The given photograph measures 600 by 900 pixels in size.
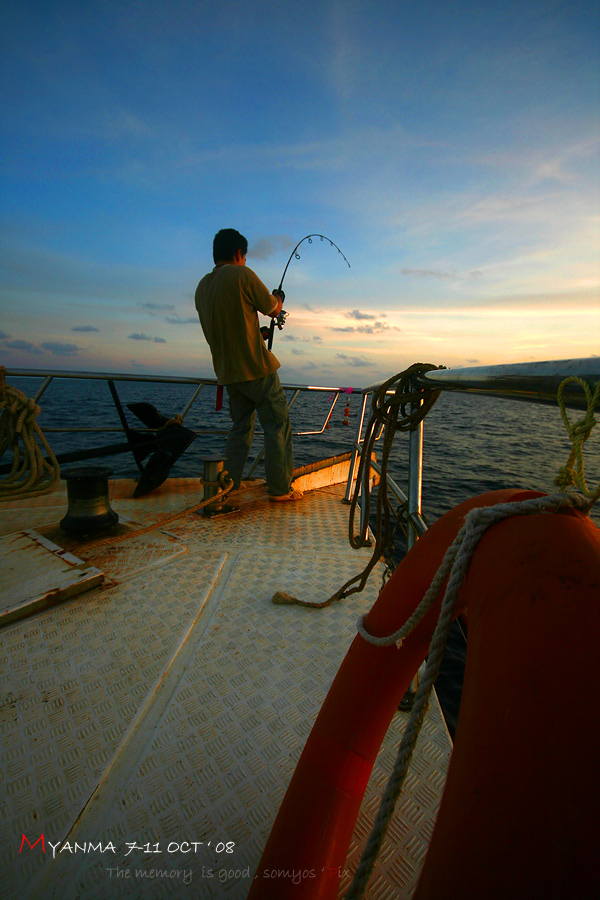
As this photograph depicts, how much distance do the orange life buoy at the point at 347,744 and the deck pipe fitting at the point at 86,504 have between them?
2.19 metres

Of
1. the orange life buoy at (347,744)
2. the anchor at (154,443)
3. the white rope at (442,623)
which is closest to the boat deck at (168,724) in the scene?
the orange life buoy at (347,744)

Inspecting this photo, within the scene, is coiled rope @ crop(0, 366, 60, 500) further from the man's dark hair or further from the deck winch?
the man's dark hair

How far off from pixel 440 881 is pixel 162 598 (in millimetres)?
1759

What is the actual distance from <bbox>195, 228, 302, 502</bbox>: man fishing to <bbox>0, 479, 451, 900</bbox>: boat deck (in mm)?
1228

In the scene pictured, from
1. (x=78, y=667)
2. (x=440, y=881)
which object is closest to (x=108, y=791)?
(x=78, y=667)

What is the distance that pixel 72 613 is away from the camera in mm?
1786

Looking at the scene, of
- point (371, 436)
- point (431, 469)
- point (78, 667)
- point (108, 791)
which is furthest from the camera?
point (431, 469)

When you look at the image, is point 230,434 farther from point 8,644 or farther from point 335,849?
point 335,849

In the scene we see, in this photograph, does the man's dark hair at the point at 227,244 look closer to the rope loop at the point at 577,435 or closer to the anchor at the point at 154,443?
the anchor at the point at 154,443

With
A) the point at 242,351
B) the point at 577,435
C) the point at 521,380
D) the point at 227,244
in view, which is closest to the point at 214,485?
the point at 242,351

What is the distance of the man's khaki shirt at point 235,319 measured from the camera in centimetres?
285

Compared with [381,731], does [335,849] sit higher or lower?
lower

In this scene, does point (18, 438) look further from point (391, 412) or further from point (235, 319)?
point (391, 412)

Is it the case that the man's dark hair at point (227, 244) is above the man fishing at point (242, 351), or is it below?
above
